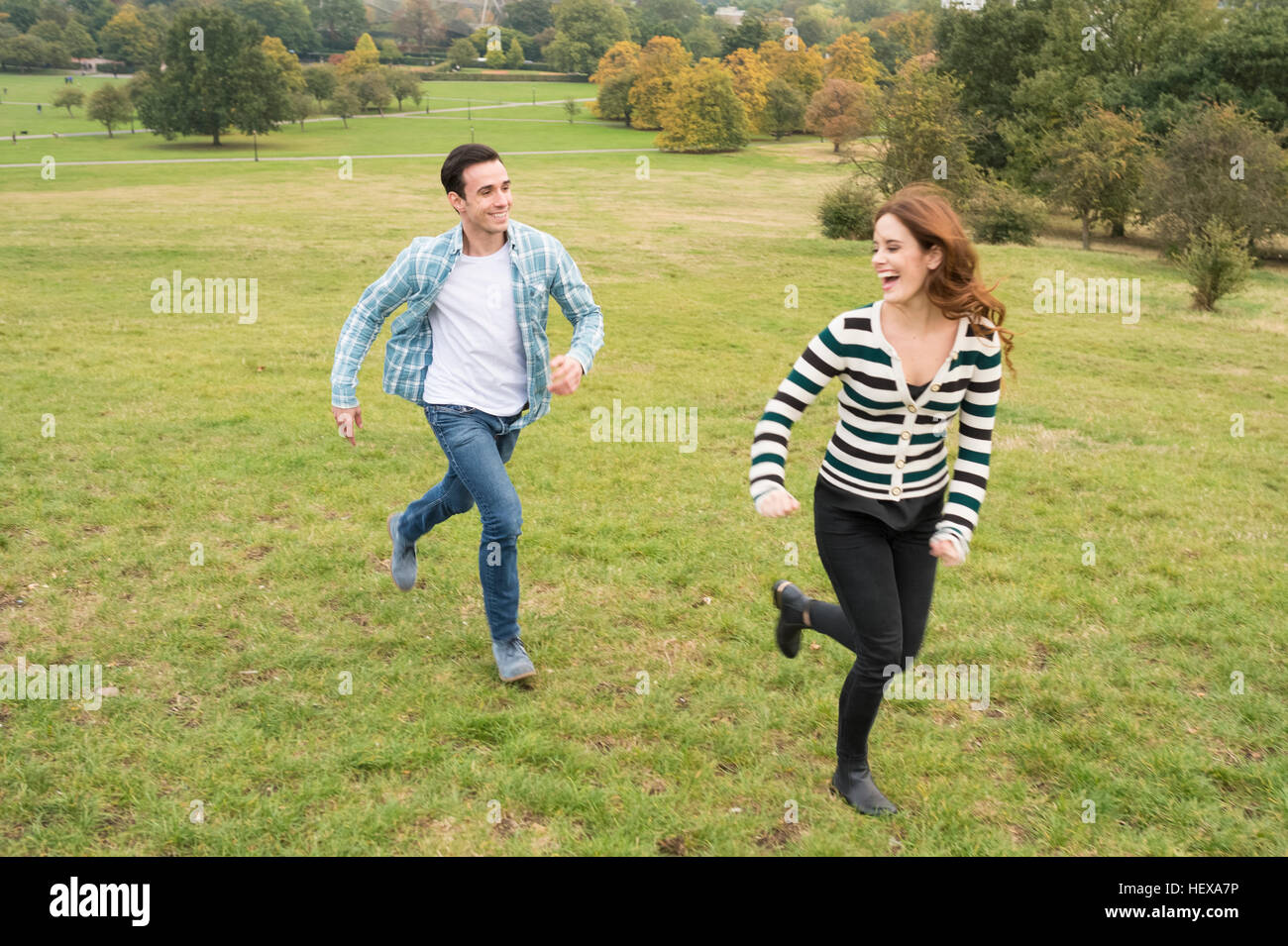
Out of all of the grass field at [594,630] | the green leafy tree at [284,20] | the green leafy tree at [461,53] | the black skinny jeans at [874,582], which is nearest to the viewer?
the black skinny jeans at [874,582]

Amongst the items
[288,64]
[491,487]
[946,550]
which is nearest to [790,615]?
[946,550]

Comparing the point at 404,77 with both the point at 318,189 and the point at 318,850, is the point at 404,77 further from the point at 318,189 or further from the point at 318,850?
the point at 318,850

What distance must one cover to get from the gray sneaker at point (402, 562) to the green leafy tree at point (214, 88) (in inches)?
2764

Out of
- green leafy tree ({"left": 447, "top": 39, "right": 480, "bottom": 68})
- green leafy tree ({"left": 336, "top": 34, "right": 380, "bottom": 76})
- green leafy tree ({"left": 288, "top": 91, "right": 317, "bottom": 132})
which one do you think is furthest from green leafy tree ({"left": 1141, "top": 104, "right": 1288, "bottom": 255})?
green leafy tree ({"left": 447, "top": 39, "right": 480, "bottom": 68})

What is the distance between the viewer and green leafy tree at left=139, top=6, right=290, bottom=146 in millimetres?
68375

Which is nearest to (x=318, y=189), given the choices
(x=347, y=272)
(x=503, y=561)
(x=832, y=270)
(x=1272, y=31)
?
(x=347, y=272)

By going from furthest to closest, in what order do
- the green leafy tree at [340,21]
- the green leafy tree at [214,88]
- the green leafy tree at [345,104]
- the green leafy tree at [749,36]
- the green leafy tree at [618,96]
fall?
the green leafy tree at [340,21] → the green leafy tree at [749,36] → the green leafy tree at [618,96] → the green leafy tree at [345,104] → the green leafy tree at [214,88]

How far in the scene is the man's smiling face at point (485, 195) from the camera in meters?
4.95

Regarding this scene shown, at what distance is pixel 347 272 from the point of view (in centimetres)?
2328

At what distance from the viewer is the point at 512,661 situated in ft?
18.1
